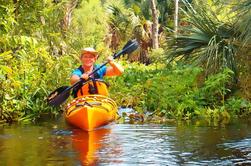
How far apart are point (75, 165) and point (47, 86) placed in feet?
21.1

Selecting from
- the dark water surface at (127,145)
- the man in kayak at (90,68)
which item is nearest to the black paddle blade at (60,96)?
the man in kayak at (90,68)

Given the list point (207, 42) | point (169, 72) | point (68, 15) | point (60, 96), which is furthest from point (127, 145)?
point (68, 15)

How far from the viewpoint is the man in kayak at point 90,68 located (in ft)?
34.3

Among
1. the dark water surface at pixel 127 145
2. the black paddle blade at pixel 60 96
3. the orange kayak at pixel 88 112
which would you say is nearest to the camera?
the dark water surface at pixel 127 145

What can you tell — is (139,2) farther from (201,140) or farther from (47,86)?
(201,140)

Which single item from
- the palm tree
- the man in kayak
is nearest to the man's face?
the man in kayak

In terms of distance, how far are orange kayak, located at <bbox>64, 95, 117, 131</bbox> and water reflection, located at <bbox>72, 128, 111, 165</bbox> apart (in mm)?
144

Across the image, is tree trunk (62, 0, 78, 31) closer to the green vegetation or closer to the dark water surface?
the green vegetation

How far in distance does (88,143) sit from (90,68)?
7.71 feet

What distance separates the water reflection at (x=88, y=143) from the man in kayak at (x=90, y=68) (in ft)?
3.35

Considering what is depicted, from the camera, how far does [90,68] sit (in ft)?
35.3

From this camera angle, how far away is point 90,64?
10.7 m

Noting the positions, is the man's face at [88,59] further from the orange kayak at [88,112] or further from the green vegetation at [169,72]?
the green vegetation at [169,72]

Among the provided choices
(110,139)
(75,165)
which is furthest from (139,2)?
(75,165)
